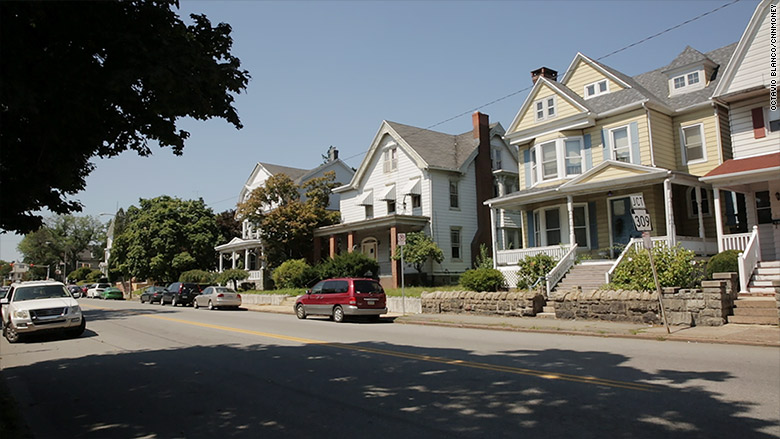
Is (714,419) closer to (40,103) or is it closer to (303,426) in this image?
(303,426)

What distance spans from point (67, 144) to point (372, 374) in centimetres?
590

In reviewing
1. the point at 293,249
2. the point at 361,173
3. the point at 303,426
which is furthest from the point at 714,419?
the point at 293,249

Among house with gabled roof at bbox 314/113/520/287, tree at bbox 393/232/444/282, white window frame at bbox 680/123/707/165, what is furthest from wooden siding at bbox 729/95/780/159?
house with gabled roof at bbox 314/113/520/287

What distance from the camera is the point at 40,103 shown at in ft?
22.4

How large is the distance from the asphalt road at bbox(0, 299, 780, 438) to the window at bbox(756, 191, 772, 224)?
34.3ft

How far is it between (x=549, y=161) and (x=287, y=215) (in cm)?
1861

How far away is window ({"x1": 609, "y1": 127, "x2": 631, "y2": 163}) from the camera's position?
23.7m

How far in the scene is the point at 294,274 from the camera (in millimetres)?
34531

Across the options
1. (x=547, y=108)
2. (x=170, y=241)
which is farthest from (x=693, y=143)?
(x=170, y=241)

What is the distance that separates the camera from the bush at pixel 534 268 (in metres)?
22.0

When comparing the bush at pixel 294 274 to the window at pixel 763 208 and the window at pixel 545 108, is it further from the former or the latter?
the window at pixel 763 208

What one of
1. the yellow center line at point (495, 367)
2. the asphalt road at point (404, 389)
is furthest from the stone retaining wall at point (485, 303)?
the yellow center line at point (495, 367)

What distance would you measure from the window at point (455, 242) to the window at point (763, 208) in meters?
16.7

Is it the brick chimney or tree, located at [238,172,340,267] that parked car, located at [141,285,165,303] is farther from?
the brick chimney
